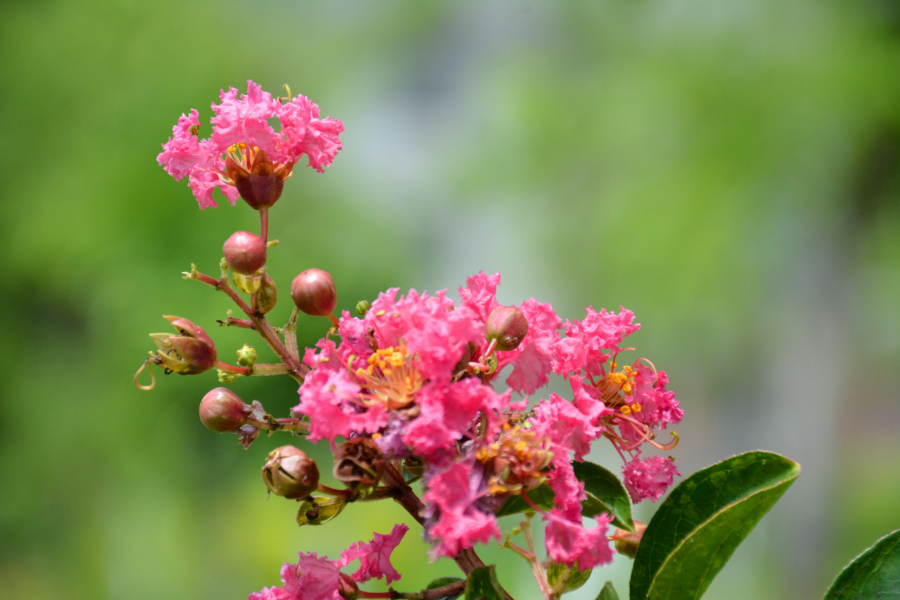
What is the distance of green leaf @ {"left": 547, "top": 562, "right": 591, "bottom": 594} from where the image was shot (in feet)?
1.93

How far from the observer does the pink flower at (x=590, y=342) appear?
61cm

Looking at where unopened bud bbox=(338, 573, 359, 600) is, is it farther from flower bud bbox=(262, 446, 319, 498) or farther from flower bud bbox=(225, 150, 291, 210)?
Result: flower bud bbox=(225, 150, 291, 210)

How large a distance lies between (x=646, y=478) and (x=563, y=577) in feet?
0.42

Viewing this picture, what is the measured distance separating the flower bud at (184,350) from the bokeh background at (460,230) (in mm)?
3823

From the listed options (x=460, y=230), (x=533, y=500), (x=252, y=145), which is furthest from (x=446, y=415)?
(x=460, y=230)

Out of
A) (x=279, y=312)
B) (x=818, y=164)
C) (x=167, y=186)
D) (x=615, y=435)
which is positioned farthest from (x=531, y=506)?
(x=167, y=186)

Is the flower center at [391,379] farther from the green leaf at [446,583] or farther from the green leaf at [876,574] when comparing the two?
the green leaf at [876,574]

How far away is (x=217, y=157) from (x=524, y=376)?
365mm

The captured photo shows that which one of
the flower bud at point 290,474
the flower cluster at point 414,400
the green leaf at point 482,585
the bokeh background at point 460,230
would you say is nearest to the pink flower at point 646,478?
the flower cluster at point 414,400

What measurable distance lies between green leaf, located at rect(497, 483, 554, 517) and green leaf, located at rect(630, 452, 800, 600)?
147mm

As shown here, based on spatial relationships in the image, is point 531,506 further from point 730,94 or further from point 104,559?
point 104,559

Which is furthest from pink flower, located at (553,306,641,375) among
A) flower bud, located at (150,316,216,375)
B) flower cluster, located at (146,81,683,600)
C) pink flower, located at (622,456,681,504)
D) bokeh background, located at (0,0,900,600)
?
bokeh background, located at (0,0,900,600)

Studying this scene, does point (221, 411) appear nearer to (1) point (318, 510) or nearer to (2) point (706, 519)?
(1) point (318, 510)

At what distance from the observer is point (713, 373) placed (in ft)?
14.7
